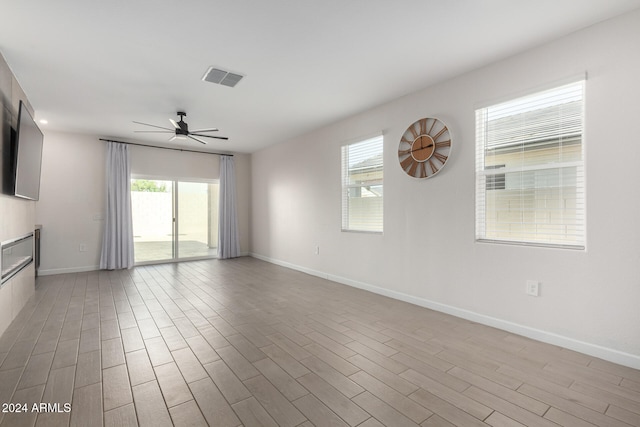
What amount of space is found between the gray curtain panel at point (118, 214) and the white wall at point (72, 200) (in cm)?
20

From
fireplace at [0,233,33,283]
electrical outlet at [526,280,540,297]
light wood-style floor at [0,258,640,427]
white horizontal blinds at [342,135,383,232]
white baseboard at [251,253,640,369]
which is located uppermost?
white horizontal blinds at [342,135,383,232]

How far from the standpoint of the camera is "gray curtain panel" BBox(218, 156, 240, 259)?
7.52 metres

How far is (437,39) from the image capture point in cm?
270

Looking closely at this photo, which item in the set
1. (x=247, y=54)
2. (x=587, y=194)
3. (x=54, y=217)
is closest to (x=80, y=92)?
(x=247, y=54)

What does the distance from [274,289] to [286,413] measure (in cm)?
290

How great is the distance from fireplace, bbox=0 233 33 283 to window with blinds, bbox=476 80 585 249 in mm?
4957

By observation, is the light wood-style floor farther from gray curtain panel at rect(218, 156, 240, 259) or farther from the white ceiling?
gray curtain panel at rect(218, 156, 240, 259)

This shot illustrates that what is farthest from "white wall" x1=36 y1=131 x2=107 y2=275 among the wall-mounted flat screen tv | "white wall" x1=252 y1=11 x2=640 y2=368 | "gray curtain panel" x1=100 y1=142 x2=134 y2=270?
"white wall" x1=252 y1=11 x2=640 y2=368

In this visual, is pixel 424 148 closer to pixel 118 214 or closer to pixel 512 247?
pixel 512 247

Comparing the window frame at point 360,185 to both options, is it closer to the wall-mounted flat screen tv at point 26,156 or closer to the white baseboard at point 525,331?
the white baseboard at point 525,331

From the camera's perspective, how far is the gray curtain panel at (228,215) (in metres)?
7.52

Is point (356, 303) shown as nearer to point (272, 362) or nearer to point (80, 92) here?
point (272, 362)

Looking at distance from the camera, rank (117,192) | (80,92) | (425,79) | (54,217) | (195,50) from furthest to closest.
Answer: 1. (117,192)
2. (54,217)
3. (80,92)
4. (425,79)
5. (195,50)

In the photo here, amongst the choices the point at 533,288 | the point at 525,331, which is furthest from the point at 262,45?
the point at 525,331
